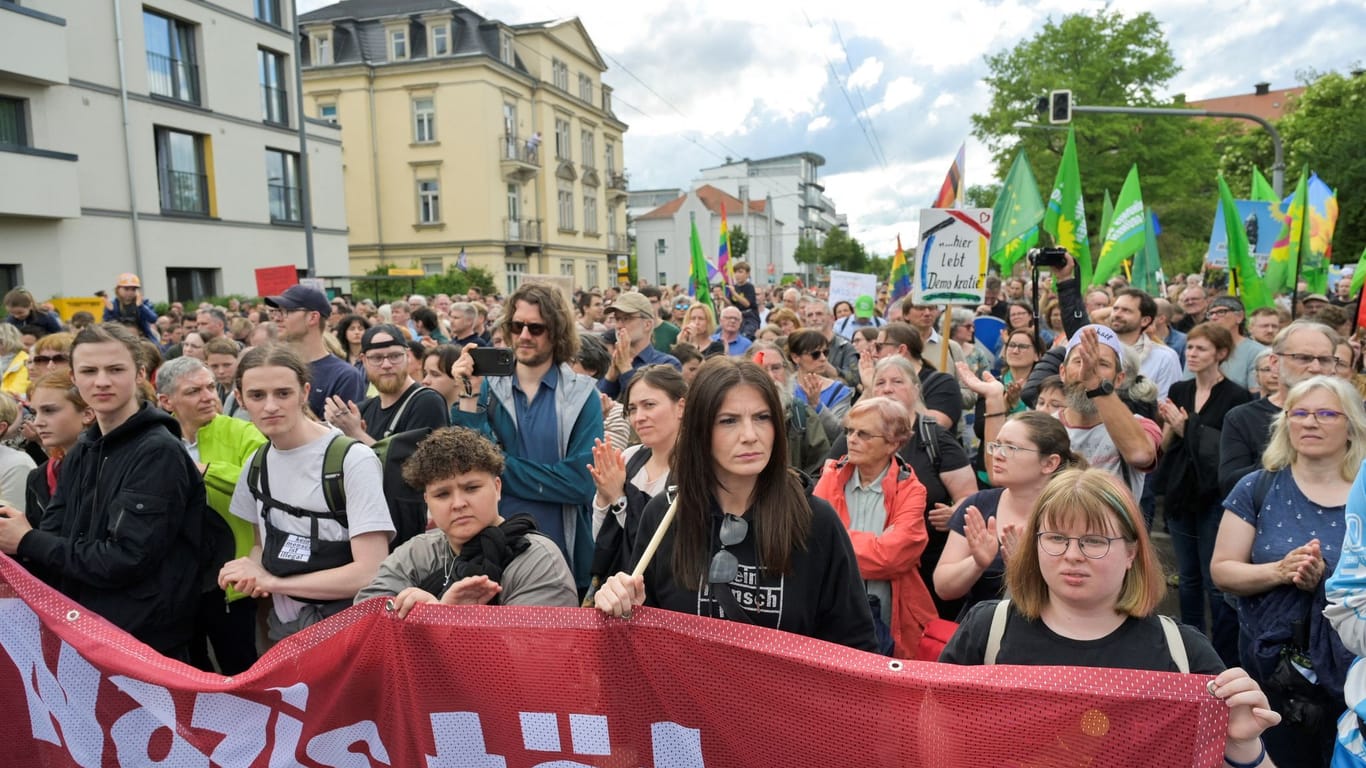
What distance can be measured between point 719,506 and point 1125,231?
9.34 m

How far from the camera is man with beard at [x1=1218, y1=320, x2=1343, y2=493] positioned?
173 inches

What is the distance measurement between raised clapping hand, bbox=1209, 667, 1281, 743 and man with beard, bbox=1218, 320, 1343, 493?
2667 millimetres

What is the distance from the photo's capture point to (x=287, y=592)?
3.38 m

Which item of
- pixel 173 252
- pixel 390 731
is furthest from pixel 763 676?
pixel 173 252

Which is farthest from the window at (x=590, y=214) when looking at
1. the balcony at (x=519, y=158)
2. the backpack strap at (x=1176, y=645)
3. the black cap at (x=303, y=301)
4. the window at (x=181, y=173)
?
the backpack strap at (x=1176, y=645)

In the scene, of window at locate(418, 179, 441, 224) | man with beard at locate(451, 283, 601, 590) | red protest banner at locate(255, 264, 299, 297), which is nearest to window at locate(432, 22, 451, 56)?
window at locate(418, 179, 441, 224)

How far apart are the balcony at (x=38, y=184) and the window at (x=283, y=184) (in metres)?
7.34

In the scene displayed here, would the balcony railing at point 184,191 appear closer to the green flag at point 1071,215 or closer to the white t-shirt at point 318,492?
the green flag at point 1071,215

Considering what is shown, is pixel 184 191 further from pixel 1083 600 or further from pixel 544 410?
pixel 1083 600

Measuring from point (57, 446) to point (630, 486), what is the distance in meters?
2.83

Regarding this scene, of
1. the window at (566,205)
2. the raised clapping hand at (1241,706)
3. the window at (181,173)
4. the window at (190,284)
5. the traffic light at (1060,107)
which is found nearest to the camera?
the raised clapping hand at (1241,706)

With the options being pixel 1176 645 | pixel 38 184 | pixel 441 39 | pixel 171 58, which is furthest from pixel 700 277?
pixel 441 39

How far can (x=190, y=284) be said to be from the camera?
2539cm

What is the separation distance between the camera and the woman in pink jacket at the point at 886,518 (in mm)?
3812
